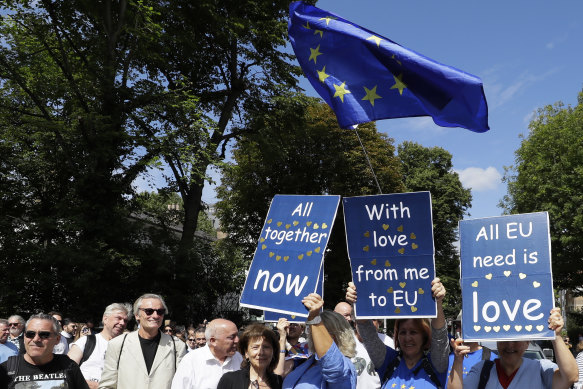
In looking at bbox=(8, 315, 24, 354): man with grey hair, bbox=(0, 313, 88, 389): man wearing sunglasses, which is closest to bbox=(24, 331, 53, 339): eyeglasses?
bbox=(0, 313, 88, 389): man wearing sunglasses

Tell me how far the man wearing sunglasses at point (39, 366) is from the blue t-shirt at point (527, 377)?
281cm

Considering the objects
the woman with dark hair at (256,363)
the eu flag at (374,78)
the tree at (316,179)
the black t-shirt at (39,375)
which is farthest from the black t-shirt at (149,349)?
the tree at (316,179)

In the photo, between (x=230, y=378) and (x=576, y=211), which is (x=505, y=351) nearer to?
(x=230, y=378)

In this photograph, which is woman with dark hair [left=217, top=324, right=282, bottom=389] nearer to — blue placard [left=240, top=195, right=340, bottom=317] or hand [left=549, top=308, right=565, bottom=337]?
blue placard [left=240, top=195, right=340, bottom=317]

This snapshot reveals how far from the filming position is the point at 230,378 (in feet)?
13.5

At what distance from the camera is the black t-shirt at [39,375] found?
4.20m

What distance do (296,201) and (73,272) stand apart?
1380 centimetres

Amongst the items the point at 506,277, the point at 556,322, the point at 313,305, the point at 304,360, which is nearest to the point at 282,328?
the point at 304,360

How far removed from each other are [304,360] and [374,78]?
3297 millimetres

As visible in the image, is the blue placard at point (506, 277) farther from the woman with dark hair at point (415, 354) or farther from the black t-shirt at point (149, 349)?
the black t-shirt at point (149, 349)

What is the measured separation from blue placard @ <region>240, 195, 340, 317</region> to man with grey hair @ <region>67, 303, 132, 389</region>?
1.69 m

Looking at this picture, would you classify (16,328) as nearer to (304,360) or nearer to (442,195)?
(304,360)

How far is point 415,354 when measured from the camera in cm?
405

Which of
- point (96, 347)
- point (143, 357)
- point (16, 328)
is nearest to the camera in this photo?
point (143, 357)
